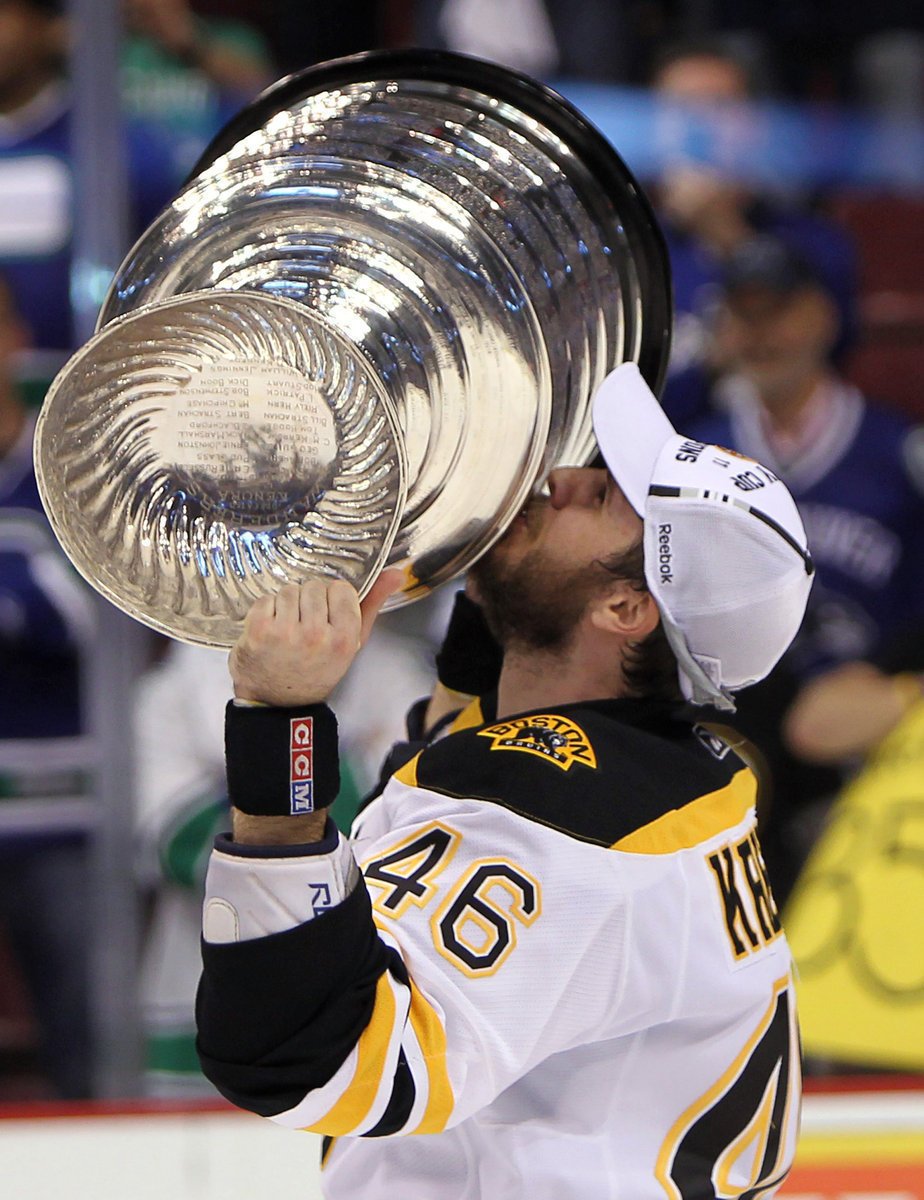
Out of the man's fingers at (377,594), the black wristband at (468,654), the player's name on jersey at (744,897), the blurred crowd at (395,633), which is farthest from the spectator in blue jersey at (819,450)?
the man's fingers at (377,594)

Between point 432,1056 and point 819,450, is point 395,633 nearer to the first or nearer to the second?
point 819,450

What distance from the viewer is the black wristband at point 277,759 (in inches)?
47.7

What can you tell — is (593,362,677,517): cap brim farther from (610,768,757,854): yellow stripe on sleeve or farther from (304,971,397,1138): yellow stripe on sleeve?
(304,971,397,1138): yellow stripe on sleeve

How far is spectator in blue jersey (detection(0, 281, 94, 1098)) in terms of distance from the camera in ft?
10.8

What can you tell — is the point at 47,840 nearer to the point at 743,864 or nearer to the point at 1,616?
the point at 1,616

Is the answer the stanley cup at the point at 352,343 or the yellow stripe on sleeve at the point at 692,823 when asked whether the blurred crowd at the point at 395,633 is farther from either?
the stanley cup at the point at 352,343

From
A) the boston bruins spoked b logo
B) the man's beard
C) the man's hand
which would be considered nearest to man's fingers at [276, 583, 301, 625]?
the man's hand

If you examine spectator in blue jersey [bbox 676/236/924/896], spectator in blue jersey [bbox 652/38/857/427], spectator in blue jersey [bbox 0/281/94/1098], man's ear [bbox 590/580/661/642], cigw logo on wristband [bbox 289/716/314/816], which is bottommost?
spectator in blue jersey [bbox 0/281/94/1098]

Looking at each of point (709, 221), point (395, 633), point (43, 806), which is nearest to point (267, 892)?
point (395, 633)

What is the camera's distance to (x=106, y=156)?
324cm

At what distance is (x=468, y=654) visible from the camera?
1.81m

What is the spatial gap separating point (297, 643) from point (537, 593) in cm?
44

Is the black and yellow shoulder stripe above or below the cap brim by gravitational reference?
below

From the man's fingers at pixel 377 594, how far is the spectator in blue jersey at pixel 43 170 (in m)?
2.23
